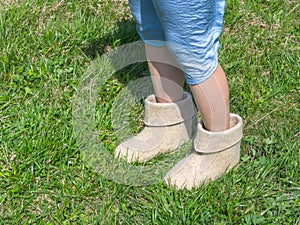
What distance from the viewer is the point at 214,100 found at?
7.07 feet

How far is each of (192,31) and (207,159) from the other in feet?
2.02

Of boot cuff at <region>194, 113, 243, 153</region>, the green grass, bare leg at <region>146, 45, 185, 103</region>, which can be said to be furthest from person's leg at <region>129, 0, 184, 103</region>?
the green grass

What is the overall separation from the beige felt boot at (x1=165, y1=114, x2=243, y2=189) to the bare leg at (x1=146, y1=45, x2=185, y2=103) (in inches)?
9.1

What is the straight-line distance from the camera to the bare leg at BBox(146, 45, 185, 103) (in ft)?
7.77

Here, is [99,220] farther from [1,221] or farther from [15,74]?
[15,74]

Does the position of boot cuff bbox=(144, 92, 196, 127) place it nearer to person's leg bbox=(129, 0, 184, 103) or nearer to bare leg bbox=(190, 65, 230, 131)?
person's leg bbox=(129, 0, 184, 103)

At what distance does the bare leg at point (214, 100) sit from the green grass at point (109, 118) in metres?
0.26

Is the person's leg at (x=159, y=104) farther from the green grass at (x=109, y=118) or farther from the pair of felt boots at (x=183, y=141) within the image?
the green grass at (x=109, y=118)

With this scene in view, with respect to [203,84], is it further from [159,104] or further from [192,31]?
[159,104]

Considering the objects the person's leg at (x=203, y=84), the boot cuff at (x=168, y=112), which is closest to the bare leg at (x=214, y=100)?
the person's leg at (x=203, y=84)

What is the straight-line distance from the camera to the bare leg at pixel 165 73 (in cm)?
237

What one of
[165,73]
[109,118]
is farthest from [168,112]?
[109,118]

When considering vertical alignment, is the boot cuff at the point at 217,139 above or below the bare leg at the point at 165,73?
below

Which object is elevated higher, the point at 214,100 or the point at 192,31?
the point at 192,31
